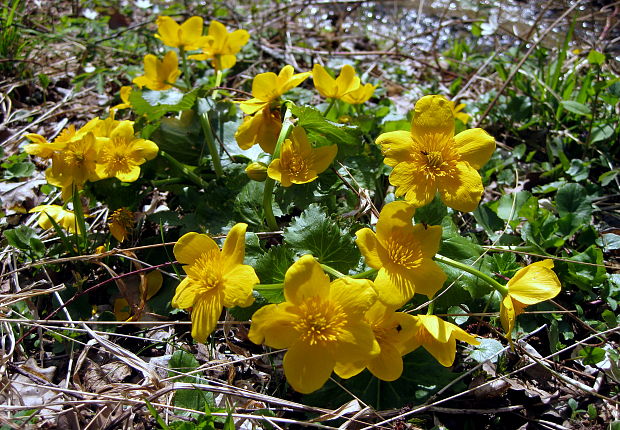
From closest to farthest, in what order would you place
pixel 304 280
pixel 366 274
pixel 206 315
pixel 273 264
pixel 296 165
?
1. pixel 304 280
2. pixel 206 315
3. pixel 366 274
4. pixel 273 264
5. pixel 296 165

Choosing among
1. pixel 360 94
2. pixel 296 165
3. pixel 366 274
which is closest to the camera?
pixel 366 274

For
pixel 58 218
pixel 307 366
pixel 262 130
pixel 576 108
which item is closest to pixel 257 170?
pixel 262 130

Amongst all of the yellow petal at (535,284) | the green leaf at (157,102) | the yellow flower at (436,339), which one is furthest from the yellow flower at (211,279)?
the green leaf at (157,102)

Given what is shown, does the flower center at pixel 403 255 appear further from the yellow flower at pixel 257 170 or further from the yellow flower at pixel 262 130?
the yellow flower at pixel 262 130

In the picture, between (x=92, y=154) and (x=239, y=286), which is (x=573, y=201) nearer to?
(x=239, y=286)

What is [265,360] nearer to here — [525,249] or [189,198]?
[189,198]
